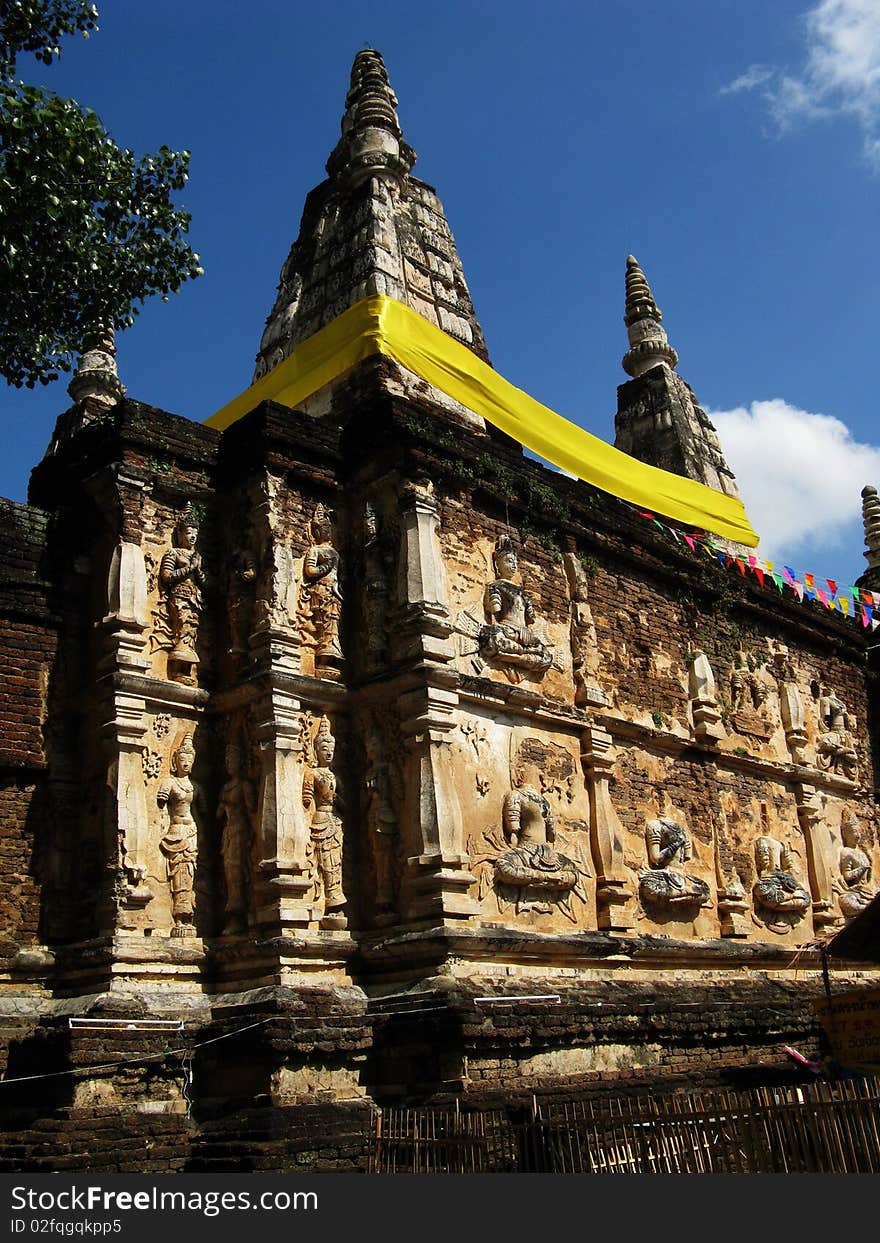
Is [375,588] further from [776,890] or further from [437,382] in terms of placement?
[776,890]

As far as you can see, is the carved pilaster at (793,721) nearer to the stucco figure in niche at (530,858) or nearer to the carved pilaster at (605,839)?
the carved pilaster at (605,839)

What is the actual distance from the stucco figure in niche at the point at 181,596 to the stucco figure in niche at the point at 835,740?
10.6 metres

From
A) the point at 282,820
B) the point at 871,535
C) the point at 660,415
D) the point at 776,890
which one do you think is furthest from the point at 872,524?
the point at 282,820

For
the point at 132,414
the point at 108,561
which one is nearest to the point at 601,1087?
the point at 108,561

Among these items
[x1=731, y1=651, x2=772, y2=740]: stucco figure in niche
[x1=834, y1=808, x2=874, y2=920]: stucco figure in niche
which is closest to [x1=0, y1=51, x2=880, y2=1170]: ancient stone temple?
[x1=731, y1=651, x2=772, y2=740]: stucco figure in niche

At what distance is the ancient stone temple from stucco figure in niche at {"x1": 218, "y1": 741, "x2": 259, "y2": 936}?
4 centimetres

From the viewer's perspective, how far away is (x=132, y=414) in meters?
13.1

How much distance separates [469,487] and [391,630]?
222 centimetres

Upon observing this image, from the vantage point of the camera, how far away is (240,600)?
42.9 ft

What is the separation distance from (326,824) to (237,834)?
903 millimetres

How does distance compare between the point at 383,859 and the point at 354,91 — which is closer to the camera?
the point at 383,859

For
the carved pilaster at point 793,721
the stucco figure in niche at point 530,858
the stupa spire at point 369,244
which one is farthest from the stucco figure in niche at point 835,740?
the stupa spire at point 369,244

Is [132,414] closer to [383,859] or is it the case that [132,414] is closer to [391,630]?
[391,630]

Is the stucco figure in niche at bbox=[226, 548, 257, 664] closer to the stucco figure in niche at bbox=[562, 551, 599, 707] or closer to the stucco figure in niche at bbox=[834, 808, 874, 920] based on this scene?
the stucco figure in niche at bbox=[562, 551, 599, 707]
